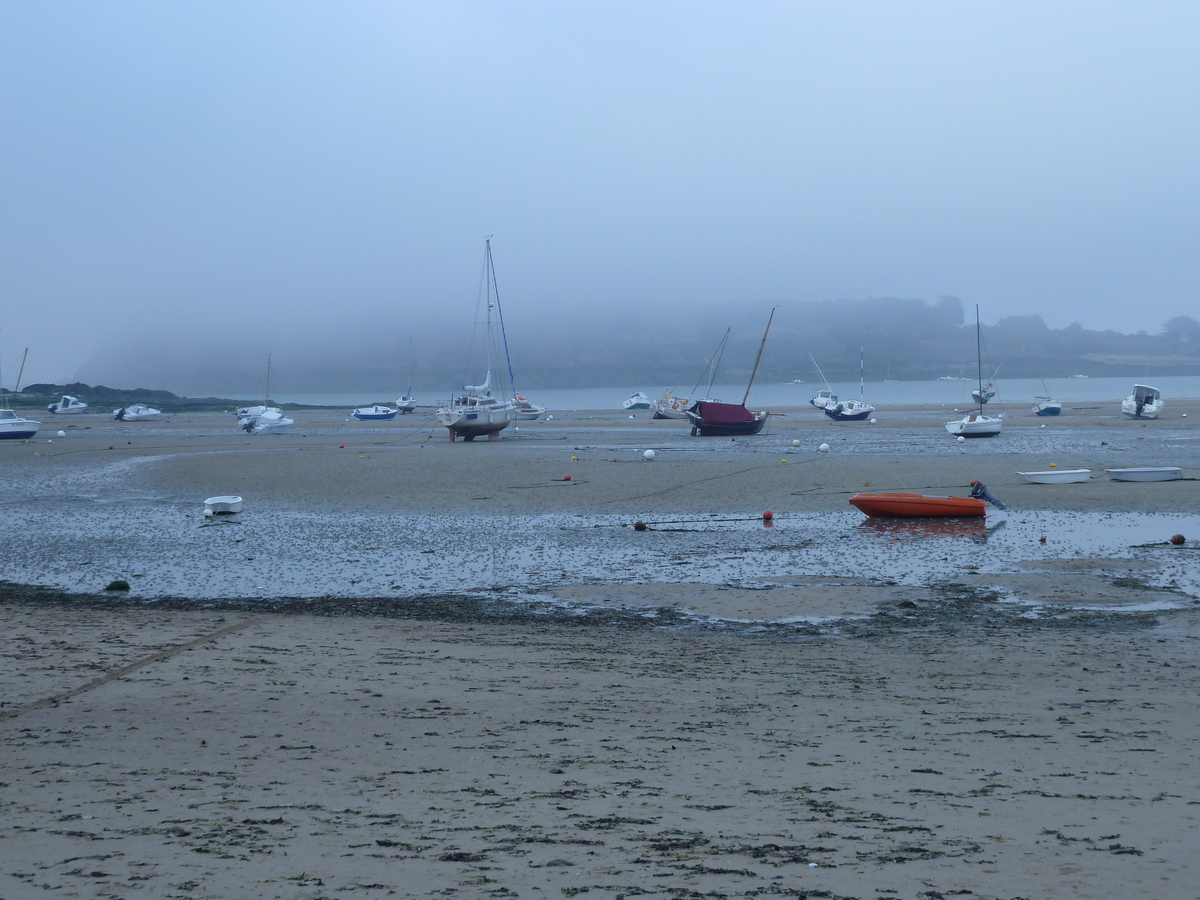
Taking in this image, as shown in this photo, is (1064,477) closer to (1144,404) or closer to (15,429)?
(1144,404)

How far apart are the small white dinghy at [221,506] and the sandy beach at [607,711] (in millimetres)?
2281

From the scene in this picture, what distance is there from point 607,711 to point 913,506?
1396 centimetres

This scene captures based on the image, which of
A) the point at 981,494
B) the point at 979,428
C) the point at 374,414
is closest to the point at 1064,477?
the point at 981,494

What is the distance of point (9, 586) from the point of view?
14109 millimetres

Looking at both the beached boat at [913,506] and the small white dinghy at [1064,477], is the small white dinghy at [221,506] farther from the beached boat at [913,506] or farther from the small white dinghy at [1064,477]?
the small white dinghy at [1064,477]

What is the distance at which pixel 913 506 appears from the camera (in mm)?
19641

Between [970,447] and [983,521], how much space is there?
22.5 meters

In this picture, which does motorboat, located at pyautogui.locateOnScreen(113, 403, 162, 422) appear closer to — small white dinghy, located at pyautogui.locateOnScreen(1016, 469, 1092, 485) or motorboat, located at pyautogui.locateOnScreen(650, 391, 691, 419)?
motorboat, located at pyautogui.locateOnScreen(650, 391, 691, 419)

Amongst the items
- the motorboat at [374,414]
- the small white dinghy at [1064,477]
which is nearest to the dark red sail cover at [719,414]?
the small white dinghy at [1064,477]

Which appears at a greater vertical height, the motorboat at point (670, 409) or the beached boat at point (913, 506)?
the motorboat at point (670, 409)

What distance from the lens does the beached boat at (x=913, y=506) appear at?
19.5m

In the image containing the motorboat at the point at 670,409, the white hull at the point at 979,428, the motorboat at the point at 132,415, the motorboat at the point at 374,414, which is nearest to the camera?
the white hull at the point at 979,428

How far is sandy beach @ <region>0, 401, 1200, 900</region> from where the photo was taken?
A: 15.0ft

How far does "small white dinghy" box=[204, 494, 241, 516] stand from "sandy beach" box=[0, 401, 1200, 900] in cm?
228
